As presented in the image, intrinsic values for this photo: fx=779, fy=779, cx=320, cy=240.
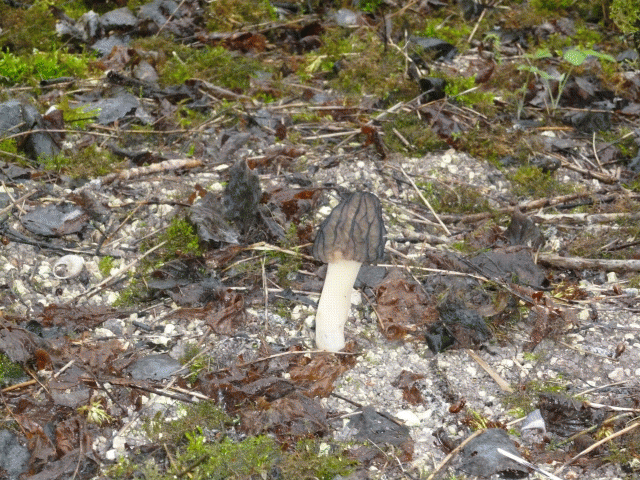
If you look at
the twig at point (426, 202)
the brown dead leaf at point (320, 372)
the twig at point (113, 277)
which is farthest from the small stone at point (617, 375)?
the twig at point (113, 277)

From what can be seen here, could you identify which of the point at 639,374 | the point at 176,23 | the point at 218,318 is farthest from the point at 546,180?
the point at 176,23

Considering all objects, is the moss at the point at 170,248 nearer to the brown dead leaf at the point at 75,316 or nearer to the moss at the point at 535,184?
the brown dead leaf at the point at 75,316

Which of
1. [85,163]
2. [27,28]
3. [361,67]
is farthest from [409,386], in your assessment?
[27,28]

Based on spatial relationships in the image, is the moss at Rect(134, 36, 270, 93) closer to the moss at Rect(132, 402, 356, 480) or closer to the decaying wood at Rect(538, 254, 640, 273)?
the decaying wood at Rect(538, 254, 640, 273)

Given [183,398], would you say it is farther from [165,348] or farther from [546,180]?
[546,180]

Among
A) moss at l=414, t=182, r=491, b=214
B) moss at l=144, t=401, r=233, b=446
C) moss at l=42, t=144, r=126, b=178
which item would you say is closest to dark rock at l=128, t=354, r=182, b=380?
moss at l=144, t=401, r=233, b=446

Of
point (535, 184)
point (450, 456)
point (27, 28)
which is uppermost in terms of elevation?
point (27, 28)

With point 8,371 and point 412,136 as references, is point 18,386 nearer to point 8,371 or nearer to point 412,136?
point 8,371
